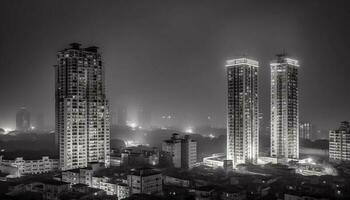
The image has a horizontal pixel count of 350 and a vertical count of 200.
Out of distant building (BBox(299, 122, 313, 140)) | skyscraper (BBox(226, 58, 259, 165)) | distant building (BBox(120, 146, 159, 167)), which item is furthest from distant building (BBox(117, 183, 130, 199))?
distant building (BBox(299, 122, 313, 140))

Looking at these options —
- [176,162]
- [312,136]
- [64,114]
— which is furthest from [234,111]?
[312,136]

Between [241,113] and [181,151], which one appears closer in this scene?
[181,151]

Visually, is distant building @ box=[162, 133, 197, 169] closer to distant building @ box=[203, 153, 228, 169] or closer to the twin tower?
distant building @ box=[203, 153, 228, 169]

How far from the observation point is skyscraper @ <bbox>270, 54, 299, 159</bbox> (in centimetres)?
4912

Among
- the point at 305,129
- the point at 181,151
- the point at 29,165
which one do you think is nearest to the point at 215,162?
the point at 181,151

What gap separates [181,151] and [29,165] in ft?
60.2

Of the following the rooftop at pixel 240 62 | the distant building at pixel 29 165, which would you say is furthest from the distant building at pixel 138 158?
the rooftop at pixel 240 62

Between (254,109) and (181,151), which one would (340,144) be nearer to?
(254,109)

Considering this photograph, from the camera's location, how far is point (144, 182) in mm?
29188

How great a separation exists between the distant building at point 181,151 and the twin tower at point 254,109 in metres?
5.10

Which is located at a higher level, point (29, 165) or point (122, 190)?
point (29, 165)

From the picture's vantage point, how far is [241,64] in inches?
1815

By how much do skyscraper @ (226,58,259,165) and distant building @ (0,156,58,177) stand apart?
74.0 ft

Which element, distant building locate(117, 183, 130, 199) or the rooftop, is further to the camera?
the rooftop
